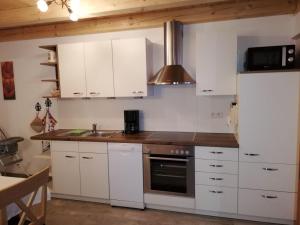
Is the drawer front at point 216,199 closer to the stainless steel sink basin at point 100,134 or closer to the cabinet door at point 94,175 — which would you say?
the cabinet door at point 94,175

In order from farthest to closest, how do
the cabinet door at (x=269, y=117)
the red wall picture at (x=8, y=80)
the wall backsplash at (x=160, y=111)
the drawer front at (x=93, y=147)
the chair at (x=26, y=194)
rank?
1. the red wall picture at (x=8, y=80)
2. the wall backsplash at (x=160, y=111)
3. the drawer front at (x=93, y=147)
4. the cabinet door at (x=269, y=117)
5. the chair at (x=26, y=194)

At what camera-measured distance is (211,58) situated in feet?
9.13

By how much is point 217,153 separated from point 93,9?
7.41ft

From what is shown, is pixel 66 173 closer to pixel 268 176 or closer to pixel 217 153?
pixel 217 153

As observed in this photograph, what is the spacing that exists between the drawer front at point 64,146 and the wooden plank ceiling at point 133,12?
1.63 meters

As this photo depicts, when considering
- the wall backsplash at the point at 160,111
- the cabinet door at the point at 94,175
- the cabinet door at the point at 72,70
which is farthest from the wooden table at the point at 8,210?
the wall backsplash at the point at 160,111

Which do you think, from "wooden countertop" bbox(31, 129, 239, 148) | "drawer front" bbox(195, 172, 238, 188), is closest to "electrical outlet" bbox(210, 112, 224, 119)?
"wooden countertop" bbox(31, 129, 239, 148)

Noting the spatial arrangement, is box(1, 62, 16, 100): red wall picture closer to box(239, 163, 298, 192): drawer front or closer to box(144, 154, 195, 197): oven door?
box(144, 154, 195, 197): oven door

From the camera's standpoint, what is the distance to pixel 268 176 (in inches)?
99.1

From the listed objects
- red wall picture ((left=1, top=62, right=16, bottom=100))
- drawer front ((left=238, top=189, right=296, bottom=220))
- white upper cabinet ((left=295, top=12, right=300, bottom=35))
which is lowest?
drawer front ((left=238, top=189, right=296, bottom=220))

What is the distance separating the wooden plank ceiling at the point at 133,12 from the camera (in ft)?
8.99

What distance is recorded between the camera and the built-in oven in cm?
273

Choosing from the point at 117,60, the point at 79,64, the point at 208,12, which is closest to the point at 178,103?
the point at 117,60

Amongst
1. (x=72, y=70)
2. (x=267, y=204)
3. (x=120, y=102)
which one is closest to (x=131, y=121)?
(x=120, y=102)
